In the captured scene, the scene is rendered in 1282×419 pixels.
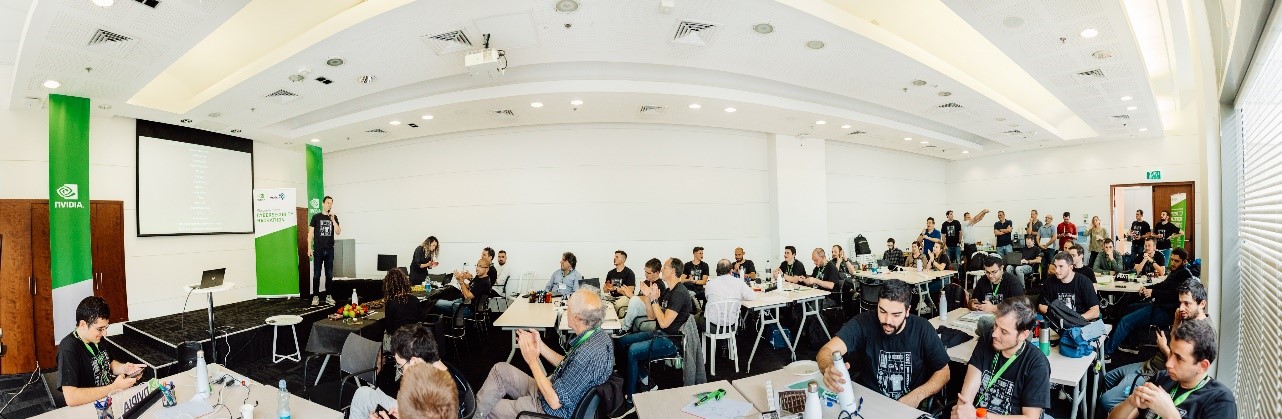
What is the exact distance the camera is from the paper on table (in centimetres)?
248

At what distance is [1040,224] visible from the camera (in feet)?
40.0

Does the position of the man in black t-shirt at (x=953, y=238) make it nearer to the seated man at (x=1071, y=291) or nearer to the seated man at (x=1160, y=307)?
the seated man at (x=1160, y=307)

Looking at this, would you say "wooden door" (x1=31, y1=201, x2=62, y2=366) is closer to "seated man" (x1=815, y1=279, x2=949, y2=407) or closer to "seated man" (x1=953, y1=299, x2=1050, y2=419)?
"seated man" (x1=815, y1=279, x2=949, y2=407)

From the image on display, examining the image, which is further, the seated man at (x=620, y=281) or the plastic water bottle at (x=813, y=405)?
the seated man at (x=620, y=281)

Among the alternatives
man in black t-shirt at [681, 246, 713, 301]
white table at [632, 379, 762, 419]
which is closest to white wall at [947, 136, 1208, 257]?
man in black t-shirt at [681, 246, 713, 301]

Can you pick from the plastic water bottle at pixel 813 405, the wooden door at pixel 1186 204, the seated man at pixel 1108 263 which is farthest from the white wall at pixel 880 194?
the plastic water bottle at pixel 813 405

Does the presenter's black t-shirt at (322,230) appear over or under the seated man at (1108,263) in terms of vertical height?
over

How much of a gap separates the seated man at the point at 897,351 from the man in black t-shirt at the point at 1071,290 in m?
2.23

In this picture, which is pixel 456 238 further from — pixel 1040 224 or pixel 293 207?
pixel 1040 224

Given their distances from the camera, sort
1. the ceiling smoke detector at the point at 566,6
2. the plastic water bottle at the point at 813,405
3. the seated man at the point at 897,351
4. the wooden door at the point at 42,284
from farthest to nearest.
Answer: the wooden door at the point at 42,284
the ceiling smoke detector at the point at 566,6
the seated man at the point at 897,351
the plastic water bottle at the point at 813,405

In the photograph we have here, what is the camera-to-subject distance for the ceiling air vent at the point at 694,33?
4.66 metres

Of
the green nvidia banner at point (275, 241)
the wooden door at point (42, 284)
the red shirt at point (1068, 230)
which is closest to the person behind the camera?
the wooden door at point (42, 284)

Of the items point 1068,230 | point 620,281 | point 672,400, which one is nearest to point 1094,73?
point 620,281

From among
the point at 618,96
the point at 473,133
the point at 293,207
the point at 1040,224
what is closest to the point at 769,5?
the point at 618,96
